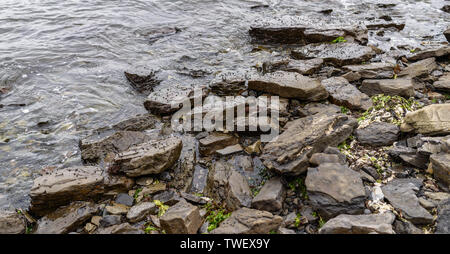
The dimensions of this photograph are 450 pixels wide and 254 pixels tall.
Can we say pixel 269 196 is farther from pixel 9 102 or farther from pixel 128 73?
pixel 9 102

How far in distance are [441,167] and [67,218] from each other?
5.37m

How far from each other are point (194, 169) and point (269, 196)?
5.41 feet

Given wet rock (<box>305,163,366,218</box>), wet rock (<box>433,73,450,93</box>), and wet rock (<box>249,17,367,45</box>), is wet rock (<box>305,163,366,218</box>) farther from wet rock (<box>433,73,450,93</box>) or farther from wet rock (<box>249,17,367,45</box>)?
wet rock (<box>249,17,367,45</box>)

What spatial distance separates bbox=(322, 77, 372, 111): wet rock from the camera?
6.64m

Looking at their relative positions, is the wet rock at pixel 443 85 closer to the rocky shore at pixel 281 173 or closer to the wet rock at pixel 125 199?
the rocky shore at pixel 281 173

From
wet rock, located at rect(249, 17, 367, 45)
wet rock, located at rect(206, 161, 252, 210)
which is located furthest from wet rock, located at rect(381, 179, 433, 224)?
wet rock, located at rect(249, 17, 367, 45)

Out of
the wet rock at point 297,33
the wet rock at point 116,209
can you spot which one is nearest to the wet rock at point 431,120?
the wet rock at point 116,209

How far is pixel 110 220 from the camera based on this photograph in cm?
456

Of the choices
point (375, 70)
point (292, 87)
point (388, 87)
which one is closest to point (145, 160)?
point (292, 87)

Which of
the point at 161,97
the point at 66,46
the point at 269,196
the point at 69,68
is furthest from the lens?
the point at 66,46

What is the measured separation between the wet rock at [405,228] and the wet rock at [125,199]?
372 cm

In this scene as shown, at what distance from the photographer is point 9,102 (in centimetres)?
775

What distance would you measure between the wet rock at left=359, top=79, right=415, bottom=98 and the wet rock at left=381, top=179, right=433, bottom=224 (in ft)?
9.47
